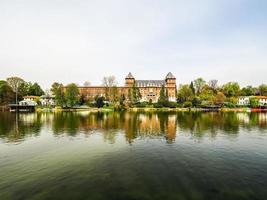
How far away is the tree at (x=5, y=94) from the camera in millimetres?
114606

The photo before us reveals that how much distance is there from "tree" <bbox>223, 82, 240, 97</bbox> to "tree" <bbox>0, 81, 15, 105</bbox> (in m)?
144

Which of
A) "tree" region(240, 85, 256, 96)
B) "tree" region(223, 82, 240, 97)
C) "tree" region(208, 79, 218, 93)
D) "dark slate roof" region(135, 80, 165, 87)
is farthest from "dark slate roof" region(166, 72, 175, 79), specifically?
"tree" region(240, 85, 256, 96)

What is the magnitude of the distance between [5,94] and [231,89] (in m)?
148

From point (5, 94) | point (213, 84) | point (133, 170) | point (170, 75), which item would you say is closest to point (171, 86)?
point (170, 75)

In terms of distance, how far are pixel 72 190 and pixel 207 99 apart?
11517 centimetres

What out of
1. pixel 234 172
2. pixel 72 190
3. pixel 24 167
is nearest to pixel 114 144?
pixel 24 167

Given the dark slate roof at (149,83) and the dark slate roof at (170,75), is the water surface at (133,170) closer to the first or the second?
the dark slate roof at (170,75)

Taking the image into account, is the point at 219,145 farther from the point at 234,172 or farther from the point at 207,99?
the point at 207,99

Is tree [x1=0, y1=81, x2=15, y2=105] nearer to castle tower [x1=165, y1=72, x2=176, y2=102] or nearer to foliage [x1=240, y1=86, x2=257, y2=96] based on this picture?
castle tower [x1=165, y1=72, x2=176, y2=102]

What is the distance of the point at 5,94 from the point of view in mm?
115438

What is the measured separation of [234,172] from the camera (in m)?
15.4

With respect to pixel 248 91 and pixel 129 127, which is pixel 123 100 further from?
pixel 248 91

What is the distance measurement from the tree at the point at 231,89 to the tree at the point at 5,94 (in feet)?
473

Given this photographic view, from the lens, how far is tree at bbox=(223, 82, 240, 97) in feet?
444
